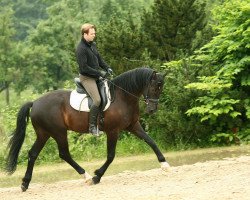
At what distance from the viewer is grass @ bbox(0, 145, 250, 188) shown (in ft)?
45.2

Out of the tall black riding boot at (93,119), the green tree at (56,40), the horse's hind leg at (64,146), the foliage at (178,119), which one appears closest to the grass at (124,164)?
the foliage at (178,119)

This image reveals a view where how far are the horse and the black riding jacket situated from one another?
479mm

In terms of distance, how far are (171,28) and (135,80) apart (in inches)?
382

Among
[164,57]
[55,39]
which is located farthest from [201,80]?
[55,39]

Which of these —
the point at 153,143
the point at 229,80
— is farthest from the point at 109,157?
the point at 229,80

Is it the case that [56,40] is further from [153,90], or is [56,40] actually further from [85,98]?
[153,90]

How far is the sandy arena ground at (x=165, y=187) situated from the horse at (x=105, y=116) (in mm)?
409

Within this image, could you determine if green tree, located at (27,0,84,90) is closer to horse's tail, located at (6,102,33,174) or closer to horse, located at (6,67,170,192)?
horse's tail, located at (6,102,33,174)

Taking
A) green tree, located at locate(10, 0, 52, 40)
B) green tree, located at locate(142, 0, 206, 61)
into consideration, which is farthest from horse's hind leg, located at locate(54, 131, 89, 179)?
green tree, located at locate(10, 0, 52, 40)

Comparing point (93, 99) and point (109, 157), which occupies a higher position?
point (93, 99)

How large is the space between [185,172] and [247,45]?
21.5ft

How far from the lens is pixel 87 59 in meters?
10.8

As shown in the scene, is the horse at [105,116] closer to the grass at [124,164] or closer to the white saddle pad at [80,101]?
the white saddle pad at [80,101]

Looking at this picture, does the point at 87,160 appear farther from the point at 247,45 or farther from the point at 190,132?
the point at 247,45
